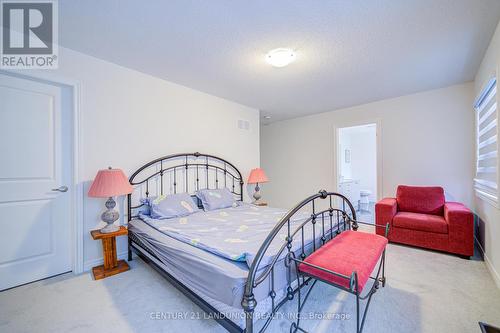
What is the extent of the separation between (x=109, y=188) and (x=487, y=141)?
4.38 metres

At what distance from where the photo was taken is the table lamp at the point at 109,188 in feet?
7.16

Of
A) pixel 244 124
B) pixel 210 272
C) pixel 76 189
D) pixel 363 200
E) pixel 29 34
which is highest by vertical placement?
pixel 29 34

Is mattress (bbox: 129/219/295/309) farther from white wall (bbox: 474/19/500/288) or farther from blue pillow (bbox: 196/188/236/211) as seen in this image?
white wall (bbox: 474/19/500/288)

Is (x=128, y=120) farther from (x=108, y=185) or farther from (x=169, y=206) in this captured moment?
(x=169, y=206)

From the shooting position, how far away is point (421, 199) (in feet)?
11.1

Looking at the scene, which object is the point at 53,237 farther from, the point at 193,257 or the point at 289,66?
the point at 289,66

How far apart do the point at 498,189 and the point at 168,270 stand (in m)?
3.12

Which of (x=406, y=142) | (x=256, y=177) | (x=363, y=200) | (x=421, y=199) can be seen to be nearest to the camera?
(x=421, y=199)

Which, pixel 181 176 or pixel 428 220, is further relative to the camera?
pixel 181 176

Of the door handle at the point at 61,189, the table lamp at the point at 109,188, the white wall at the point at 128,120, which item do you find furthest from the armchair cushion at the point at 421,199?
the door handle at the point at 61,189

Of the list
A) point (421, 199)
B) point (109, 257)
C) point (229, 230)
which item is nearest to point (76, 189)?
point (109, 257)

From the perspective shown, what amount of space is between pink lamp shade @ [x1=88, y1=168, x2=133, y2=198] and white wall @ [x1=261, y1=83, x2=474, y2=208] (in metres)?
4.07

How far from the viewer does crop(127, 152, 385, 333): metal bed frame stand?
1.28 metres

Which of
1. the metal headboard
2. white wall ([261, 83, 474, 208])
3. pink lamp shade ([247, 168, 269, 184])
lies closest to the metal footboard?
pink lamp shade ([247, 168, 269, 184])
